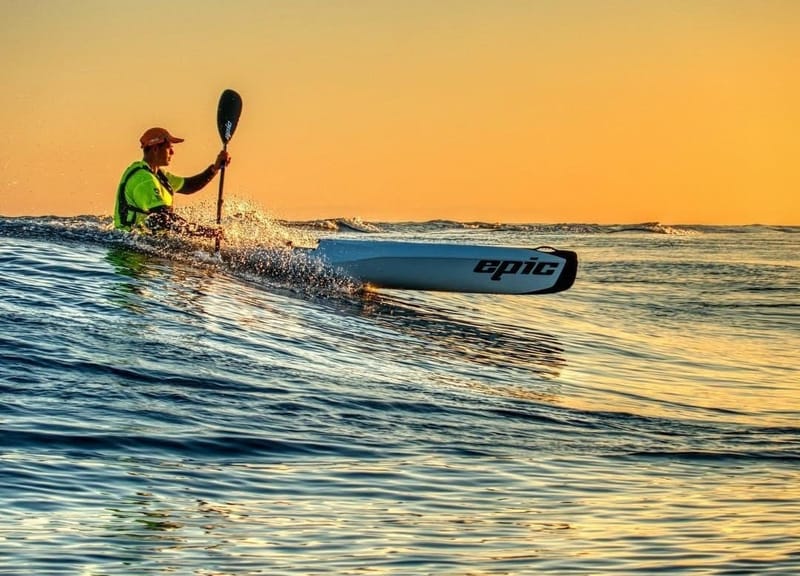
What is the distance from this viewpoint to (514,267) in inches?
605

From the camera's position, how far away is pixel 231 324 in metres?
11.4

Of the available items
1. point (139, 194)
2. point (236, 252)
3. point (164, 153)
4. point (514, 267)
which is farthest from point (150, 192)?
point (514, 267)

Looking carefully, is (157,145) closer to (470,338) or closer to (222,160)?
(222,160)

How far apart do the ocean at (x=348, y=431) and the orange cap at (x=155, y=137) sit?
112 centimetres

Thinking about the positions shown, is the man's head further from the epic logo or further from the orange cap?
the epic logo

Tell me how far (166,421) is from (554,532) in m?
2.71

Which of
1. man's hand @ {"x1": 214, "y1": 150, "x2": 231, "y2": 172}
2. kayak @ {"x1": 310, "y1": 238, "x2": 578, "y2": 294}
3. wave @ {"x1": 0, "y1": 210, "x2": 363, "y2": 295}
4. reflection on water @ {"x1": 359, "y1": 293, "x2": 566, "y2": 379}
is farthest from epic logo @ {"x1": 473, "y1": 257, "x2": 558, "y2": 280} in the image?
man's hand @ {"x1": 214, "y1": 150, "x2": 231, "y2": 172}

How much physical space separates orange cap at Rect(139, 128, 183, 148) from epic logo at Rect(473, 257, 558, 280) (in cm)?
377

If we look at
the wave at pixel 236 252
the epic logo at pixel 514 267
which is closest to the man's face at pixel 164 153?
the wave at pixel 236 252

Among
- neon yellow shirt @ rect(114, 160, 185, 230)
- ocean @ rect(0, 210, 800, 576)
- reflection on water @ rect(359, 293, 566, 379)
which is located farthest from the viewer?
neon yellow shirt @ rect(114, 160, 185, 230)

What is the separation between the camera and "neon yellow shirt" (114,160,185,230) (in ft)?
47.0

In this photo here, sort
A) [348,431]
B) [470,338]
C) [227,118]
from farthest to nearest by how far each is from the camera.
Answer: [227,118]
[470,338]
[348,431]

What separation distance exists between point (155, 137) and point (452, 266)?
12.0 ft

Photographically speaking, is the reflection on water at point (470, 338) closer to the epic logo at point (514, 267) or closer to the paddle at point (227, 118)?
the epic logo at point (514, 267)
